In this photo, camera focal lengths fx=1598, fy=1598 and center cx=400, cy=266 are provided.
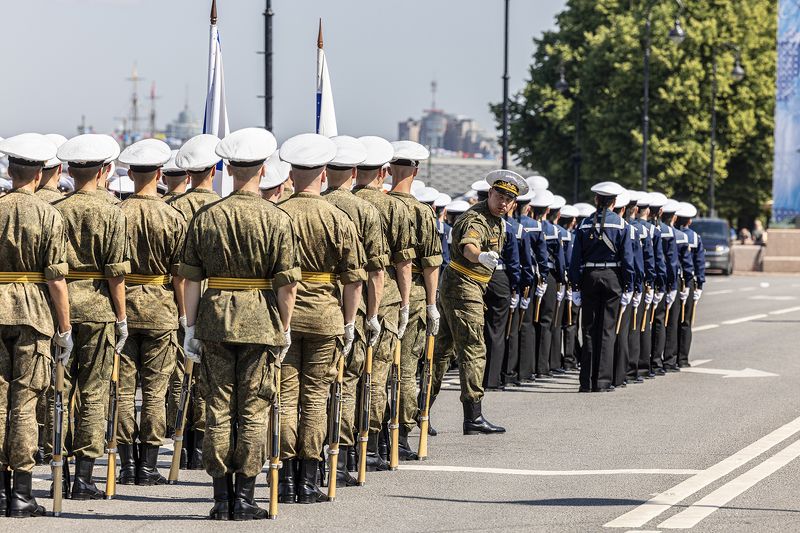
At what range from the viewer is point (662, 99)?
Result: 59.1 metres

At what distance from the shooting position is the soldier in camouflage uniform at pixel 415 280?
10570 mm

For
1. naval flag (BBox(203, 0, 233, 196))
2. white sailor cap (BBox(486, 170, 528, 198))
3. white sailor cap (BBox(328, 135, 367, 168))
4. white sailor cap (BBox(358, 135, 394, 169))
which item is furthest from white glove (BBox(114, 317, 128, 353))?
naval flag (BBox(203, 0, 233, 196))

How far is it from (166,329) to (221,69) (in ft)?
19.4

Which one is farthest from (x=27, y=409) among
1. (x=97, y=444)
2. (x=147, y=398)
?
(x=147, y=398)

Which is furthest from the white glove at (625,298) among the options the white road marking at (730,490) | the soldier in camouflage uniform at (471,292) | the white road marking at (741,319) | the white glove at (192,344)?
the white road marking at (741,319)

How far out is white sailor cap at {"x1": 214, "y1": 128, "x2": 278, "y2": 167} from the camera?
8.46m

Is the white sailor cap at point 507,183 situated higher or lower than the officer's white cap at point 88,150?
lower

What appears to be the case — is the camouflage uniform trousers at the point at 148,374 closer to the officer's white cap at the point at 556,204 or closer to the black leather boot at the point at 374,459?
the black leather boot at the point at 374,459

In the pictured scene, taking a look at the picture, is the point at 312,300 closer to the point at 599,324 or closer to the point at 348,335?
the point at 348,335

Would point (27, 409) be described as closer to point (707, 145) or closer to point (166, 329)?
point (166, 329)

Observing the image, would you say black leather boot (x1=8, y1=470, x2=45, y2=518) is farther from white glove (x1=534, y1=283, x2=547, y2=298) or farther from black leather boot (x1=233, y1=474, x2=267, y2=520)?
white glove (x1=534, y1=283, x2=547, y2=298)

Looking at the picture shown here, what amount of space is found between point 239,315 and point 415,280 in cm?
291

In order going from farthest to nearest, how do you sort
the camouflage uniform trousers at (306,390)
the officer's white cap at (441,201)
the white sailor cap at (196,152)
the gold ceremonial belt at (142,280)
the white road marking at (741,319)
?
the white road marking at (741,319), the officer's white cap at (441,201), the white sailor cap at (196,152), the gold ceremonial belt at (142,280), the camouflage uniform trousers at (306,390)

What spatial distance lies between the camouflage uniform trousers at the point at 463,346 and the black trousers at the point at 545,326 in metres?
4.81
